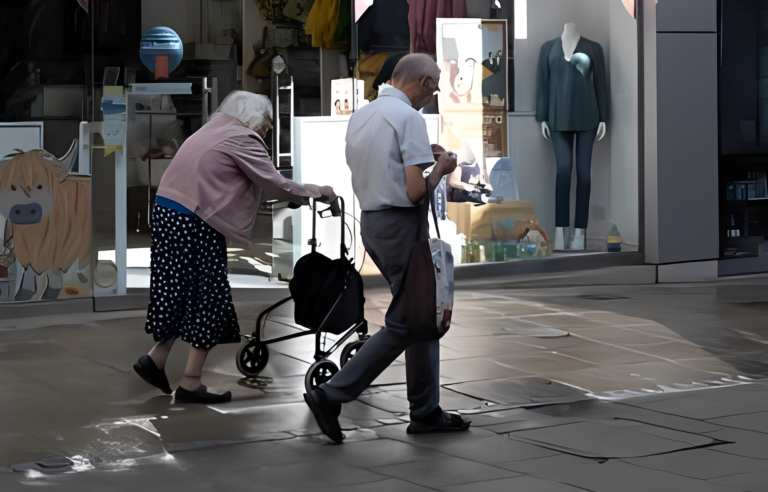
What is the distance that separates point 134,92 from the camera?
9.46 meters

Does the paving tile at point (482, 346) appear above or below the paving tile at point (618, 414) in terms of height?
above

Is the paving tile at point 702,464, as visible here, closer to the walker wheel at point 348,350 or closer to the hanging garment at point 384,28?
the walker wheel at point 348,350

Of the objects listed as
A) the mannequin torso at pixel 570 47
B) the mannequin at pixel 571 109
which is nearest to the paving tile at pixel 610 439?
the mannequin at pixel 571 109

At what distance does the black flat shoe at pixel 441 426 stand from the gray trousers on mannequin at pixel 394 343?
50 millimetres

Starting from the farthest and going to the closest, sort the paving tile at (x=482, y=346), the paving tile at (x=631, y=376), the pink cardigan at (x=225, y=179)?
1. the paving tile at (x=482, y=346)
2. the paving tile at (x=631, y=376)
3. the pink cardigan at (x=225, y=179)

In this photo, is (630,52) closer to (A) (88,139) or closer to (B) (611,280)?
(B) (611,280)

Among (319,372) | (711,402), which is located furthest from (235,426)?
(711,402)

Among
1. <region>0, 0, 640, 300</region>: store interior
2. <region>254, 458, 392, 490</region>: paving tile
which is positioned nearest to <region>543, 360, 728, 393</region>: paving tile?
<region>254, 458, 392, 490</region>: paving tile

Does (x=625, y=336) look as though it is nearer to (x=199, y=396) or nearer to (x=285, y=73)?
(x=199, y=396)

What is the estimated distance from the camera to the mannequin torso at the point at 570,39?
11742 mm

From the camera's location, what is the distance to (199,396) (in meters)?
6.26

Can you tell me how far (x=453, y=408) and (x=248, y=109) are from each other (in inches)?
77.0

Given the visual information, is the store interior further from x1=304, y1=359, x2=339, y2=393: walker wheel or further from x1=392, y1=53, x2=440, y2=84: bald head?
x1=392, y1=53, x2=440, y2=84: bald head

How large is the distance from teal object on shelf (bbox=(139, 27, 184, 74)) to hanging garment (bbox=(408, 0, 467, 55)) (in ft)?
7.68
